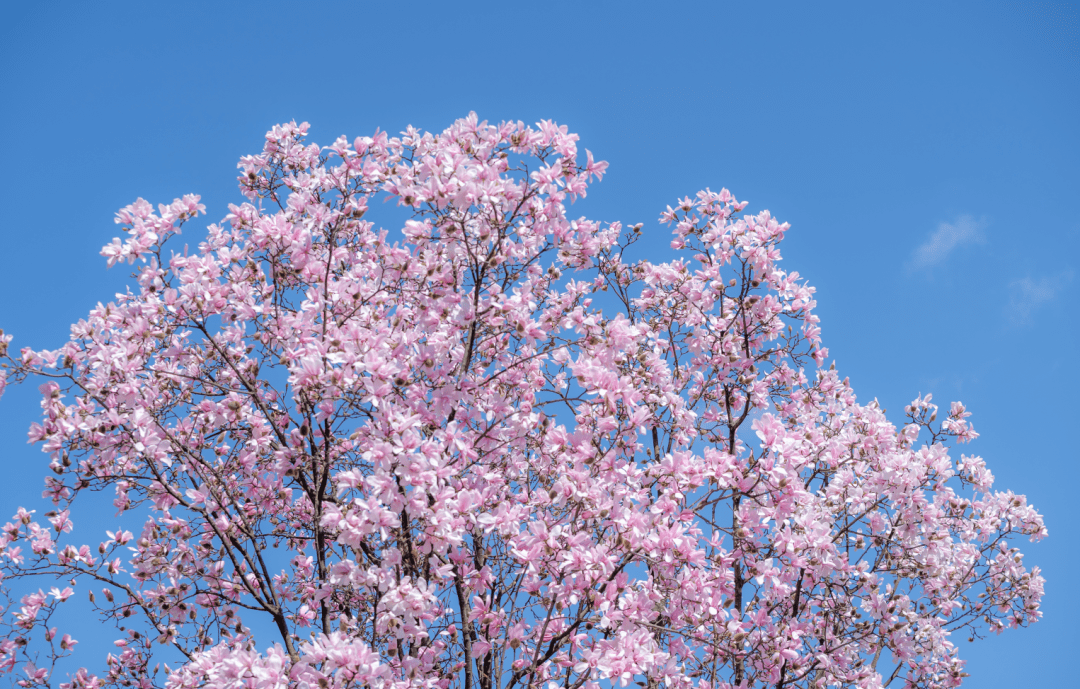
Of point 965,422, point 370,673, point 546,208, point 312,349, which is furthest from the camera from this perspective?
point 965,422

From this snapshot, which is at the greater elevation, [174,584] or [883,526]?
[883,526]

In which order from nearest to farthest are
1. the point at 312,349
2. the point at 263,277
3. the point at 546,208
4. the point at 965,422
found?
the point at 312,349
the point at 546,208
the point at 263,277
the point at 965,422

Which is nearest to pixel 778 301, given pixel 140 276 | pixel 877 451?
pixel 877 451

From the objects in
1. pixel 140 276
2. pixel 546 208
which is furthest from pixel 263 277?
pixel 546 208

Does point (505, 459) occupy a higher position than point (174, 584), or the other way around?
point (505, 459)

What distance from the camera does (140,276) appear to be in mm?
5578

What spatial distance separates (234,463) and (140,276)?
6.25 feet

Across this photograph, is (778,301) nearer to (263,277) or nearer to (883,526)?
(883,526)

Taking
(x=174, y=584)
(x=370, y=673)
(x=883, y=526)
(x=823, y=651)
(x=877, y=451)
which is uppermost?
(x=877, y=451)

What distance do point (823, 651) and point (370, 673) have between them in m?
4.48

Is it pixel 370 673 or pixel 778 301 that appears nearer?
pixel 370 673

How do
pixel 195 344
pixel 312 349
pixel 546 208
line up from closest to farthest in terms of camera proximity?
pixel 312 349 → pixel 546 208 → pixel 195 344

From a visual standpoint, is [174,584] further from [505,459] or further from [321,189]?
[321,189]

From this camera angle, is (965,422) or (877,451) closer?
(877,451)
